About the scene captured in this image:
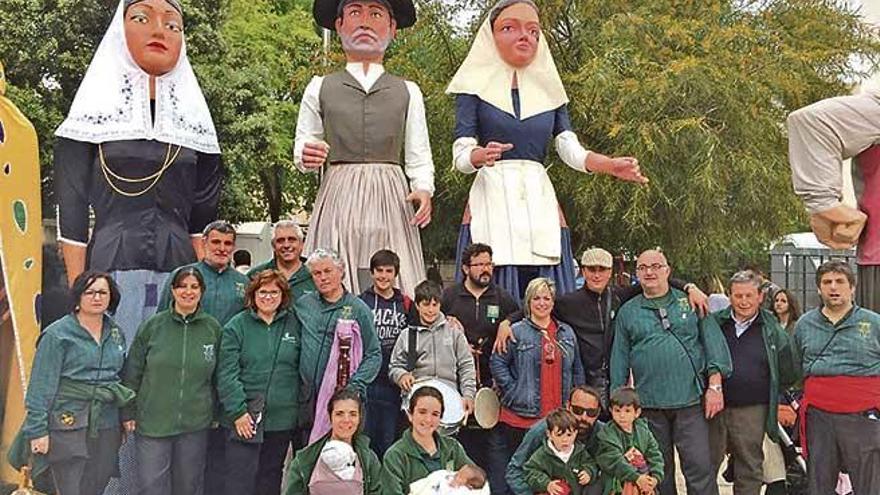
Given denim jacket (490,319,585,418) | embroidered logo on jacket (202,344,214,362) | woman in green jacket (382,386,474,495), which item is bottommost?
woman in green jacket (382,386,474,495)

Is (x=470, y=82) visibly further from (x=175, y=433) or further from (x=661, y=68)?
(x=661, y=68)

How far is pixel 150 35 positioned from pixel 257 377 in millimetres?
1584

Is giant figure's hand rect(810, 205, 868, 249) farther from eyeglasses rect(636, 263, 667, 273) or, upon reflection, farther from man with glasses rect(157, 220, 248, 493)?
man with glasses rect(157, 220, 248, 493)

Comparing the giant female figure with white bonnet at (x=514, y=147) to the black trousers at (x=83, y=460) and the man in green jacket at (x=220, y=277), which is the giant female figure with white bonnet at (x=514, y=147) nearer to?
the man in green jacket at (x=220, y=277)

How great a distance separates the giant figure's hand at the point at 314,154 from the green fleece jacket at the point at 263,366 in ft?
2.33

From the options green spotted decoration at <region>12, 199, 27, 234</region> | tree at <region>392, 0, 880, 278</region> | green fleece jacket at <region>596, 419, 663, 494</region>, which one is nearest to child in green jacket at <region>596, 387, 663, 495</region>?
green fleece jacket at <region>596, 419, 663, 494</region>

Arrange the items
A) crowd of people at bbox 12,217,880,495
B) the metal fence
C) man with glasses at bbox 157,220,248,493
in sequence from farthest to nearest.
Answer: the metal fence
man with glasses at bbox 157,220,248,493
crowd of people at bbox 12,217,880,495

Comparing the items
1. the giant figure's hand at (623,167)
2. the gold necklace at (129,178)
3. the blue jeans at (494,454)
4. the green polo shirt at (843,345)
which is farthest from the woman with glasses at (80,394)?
the green polo shirt at (843,345)

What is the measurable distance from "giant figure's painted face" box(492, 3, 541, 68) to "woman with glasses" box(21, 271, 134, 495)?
2.10 meters

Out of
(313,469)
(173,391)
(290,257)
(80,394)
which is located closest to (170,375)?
(173,391)

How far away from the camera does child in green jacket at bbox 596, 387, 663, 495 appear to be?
171 inches

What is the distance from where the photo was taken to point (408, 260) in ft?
16.5

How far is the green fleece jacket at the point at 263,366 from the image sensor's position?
432 cm

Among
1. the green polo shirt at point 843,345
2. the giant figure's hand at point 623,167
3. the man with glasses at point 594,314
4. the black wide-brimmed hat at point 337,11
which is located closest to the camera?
the green polo shirt at point 843,345
